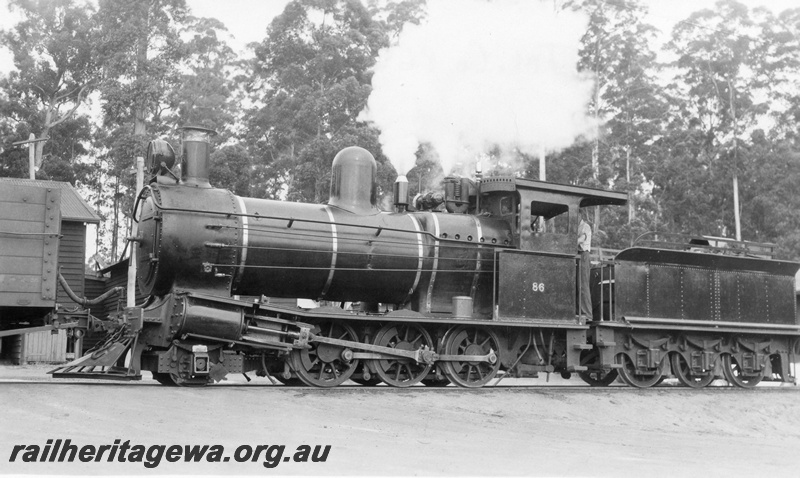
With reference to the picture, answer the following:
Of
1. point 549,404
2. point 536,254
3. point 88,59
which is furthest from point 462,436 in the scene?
point 88,59

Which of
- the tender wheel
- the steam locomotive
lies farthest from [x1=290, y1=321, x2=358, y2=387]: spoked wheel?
the tender wheel

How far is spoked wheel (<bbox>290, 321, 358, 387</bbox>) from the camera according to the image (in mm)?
11898

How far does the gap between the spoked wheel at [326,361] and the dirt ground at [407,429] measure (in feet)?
1.85

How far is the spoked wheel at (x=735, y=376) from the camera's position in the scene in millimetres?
15822

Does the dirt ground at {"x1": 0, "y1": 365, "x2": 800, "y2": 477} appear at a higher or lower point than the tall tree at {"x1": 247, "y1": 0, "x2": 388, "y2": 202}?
lower

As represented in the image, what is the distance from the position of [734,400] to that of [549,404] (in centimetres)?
385

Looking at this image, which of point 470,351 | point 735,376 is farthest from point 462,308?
point 735,376

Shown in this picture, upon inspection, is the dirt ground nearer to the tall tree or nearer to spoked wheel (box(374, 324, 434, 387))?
spoked wheel (box(374, 324, 434, 387))

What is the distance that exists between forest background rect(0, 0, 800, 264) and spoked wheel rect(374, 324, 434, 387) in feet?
62.5

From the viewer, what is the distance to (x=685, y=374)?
50.6 feet

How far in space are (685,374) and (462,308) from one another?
201 inches

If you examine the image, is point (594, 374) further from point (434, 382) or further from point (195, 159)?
point (195, 159)

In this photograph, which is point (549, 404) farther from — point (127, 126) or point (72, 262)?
point (127, 126)

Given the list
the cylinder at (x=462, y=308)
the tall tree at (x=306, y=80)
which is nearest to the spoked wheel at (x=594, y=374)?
the cylinder at (x=462, y=308)
